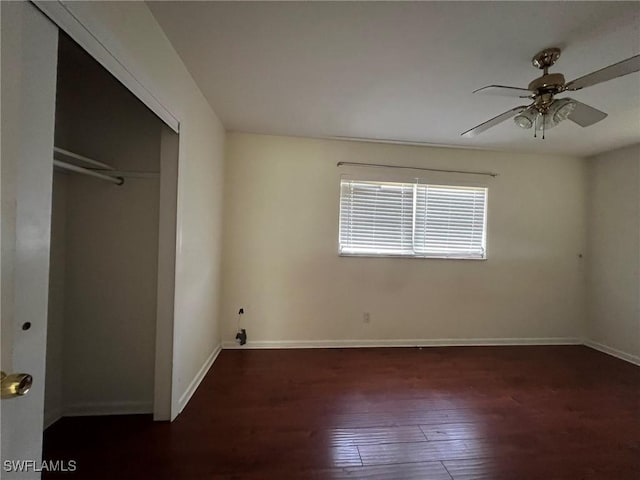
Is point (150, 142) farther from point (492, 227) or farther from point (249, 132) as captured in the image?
point (492, 227)

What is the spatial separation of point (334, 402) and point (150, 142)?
2.44 meters

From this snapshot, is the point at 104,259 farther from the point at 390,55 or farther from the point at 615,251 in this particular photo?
the point at 615,251

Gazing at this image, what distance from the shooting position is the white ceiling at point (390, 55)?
4.49ft

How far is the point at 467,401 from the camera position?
2.13 m

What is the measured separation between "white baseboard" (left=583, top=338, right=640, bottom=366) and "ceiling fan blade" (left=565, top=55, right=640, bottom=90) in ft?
11.3

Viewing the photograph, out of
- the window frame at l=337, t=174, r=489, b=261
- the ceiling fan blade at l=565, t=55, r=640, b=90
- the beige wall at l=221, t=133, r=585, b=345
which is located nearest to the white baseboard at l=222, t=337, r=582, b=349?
the beige wall at l=221, t=133, r=585, b=345

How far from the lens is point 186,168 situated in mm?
1933

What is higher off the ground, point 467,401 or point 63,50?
point 63,50

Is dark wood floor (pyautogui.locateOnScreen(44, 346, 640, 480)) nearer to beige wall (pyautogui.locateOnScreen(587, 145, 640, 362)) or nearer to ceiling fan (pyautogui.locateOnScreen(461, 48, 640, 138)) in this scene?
beige wall (pyautogui.locateOnScreen(587, 145, 640, 362))

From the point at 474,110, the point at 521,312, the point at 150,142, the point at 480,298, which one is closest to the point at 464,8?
the point at 474,110

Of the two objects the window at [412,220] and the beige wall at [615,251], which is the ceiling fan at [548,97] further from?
the beige wall at [615,251]

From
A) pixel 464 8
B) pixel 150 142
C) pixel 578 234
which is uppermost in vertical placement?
pixel 464 8

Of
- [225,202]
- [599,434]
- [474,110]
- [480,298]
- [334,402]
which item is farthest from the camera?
[480,298]

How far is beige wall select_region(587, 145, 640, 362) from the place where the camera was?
3041mm
